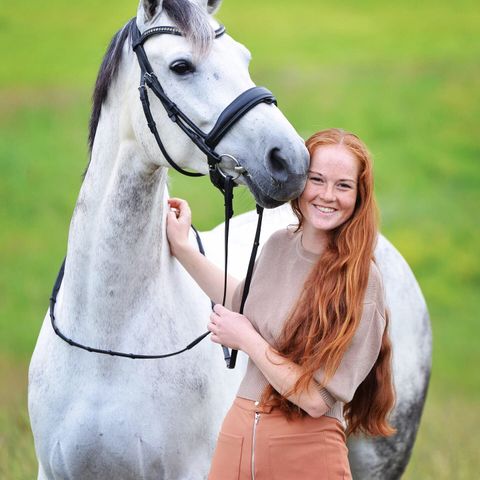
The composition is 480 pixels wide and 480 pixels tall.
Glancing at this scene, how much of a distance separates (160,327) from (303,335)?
74 centimetres

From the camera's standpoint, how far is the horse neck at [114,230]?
11.4ft

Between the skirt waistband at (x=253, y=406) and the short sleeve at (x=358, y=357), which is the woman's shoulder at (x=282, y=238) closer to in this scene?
the short sleeve at (x=358, y=357)

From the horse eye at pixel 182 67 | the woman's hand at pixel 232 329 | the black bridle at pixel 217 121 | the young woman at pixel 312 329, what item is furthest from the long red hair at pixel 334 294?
the horse eye at pixel 182 67

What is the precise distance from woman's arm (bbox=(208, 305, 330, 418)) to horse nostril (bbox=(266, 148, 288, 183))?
18.8 inches

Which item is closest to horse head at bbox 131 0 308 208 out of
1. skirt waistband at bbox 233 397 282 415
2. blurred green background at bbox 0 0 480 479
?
skirt waistband at bbox 233 397 282 415

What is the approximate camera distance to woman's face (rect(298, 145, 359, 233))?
3.15 metres

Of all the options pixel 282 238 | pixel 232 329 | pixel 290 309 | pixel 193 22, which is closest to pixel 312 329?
pixel 290 309

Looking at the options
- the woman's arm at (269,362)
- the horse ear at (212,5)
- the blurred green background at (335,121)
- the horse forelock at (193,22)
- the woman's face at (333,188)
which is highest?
the blurred green background at (335,121)

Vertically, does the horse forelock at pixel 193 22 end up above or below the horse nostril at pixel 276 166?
above

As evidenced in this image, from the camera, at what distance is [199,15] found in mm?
3322

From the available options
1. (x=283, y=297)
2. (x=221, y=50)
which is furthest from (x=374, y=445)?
(x=221, y=50)

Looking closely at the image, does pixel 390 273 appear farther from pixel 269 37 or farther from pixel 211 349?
pixel 269 37

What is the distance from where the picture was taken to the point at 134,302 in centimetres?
360

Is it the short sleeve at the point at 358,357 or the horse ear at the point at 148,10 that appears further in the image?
the horse ear at the point at 148,10
